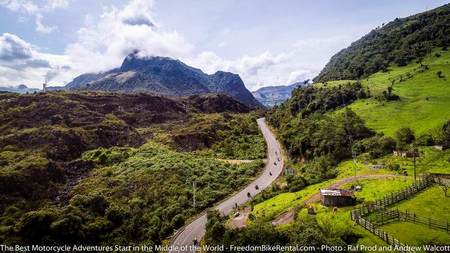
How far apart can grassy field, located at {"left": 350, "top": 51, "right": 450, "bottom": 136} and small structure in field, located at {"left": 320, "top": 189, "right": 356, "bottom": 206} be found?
47.5m

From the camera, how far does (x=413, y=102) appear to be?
4830 inches

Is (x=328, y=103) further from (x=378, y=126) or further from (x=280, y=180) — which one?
(x=280, y=180)

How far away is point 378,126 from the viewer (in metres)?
109

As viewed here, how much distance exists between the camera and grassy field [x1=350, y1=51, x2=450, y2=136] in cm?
10312

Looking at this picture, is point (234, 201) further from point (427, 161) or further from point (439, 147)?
point (439, 147)

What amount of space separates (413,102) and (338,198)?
82.8m

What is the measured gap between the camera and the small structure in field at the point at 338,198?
2297 inches

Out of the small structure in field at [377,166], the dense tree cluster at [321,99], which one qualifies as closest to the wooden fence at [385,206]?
the small structure in field at [377,166]

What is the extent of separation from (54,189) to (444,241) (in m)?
94.4

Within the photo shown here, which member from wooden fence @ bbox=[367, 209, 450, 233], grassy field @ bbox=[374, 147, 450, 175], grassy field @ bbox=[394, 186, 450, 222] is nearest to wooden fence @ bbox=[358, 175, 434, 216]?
grassy field @ bbox=[394, 186, 450, 222]

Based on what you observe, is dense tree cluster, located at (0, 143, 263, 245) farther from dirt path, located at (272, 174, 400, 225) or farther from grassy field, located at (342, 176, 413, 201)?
grassy field, located at (342, 176, 413, 201)

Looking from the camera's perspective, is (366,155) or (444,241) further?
(366,155)

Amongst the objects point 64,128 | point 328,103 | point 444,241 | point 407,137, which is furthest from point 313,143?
point 64,128

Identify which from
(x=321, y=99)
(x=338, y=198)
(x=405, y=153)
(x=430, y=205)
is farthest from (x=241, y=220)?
(x=321, y=99)
